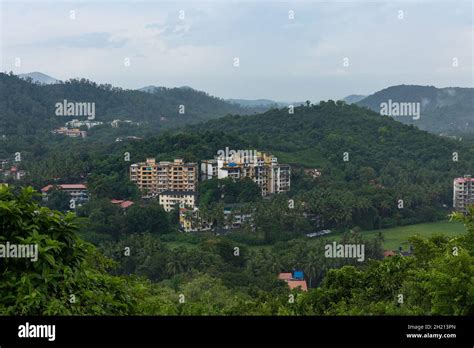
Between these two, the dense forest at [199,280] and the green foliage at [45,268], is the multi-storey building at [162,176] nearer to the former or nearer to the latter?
the dense forest at [199,280]

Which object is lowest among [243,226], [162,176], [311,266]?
[311,266]

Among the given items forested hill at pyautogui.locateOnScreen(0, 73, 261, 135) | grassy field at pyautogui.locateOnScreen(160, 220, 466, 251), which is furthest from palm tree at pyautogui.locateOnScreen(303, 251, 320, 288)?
forested hill at pyautogui.locateOnScreen(0, 73, 261, 135)

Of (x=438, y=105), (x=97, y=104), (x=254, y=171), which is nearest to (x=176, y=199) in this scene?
(x=254, y=171)

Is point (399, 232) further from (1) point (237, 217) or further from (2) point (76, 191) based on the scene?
(2) point (76, 191)

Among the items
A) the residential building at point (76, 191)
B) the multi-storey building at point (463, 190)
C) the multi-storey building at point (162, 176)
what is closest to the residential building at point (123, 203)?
the multi-storey building at point (162, 176)

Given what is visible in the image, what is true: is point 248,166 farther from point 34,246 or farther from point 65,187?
point 34,246
